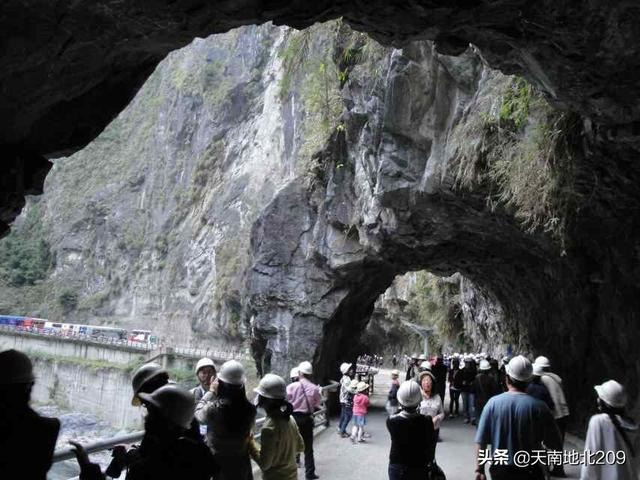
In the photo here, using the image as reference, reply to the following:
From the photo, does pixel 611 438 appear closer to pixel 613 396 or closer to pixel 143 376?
pixel 613 396

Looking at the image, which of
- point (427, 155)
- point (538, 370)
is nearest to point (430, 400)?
point (538, 370)

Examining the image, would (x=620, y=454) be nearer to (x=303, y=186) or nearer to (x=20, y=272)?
(x=303, y=186)

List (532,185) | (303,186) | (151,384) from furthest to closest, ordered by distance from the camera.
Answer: (303,186) < (532,185) < (151,384)

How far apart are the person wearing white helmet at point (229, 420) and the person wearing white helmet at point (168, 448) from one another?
99 cm

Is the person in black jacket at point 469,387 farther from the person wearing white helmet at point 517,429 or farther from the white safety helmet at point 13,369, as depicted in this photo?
the white safety helmet at point 13,369

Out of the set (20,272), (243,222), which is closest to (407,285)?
(243,222)

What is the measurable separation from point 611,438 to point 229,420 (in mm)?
2574

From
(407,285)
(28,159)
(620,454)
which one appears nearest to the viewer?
(620,454)

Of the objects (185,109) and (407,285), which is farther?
(185,109)

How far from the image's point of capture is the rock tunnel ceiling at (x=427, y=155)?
412 centimetres

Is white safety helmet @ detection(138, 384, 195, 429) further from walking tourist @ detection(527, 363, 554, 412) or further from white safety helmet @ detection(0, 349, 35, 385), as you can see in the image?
walking tourist @ detection(527, 363, 554, 412)

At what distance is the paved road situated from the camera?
8.02m

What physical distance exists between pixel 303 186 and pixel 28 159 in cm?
1328

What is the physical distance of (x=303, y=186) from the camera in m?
17.8
